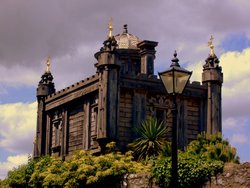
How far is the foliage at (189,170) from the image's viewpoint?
773 inches

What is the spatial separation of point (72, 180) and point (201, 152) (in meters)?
6.21

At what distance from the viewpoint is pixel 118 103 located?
109ft

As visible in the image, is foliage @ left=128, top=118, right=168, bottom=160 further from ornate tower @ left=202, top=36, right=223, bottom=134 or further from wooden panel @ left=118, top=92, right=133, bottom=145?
ornate tower @ left=202, top=36, right=223, bottom=134

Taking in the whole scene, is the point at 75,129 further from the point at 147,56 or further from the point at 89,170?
the point at 89,170

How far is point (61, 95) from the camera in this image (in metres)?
38.5

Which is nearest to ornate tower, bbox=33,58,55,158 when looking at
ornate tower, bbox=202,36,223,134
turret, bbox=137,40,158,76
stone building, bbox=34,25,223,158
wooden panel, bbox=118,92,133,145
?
stone building, bbox=34,25,223,158

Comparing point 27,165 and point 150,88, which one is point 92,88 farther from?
point 27,165

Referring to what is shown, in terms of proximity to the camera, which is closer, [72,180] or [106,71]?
[72,180]

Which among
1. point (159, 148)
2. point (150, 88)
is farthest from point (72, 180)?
point (150, 88)

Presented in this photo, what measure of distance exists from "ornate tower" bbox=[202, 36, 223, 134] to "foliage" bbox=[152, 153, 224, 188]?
47.1ft

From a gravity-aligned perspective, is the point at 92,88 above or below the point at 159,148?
above

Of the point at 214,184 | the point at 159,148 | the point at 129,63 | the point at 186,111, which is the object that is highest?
the point at 129,63

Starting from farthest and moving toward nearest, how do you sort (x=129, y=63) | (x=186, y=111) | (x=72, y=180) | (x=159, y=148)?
(x=129, y=63), (x=186, y=111), (x=159, y=148), (x=72, y=180)

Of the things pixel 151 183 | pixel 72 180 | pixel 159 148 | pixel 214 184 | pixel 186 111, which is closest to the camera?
pixel 214 184
